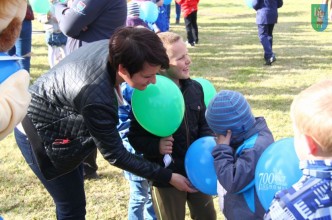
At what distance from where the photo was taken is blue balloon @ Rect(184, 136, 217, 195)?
1925mm

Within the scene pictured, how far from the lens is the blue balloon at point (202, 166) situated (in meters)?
1.93

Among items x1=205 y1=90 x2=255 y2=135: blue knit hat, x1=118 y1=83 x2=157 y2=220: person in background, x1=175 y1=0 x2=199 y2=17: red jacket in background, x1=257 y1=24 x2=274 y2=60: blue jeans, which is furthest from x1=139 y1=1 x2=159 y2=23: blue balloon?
x1=205 y1=90 x2=255 y2=135: blue knit hat

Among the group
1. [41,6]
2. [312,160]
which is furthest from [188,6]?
[312,160]

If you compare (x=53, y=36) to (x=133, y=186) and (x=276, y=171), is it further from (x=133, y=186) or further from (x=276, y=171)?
(x=276, y=171)

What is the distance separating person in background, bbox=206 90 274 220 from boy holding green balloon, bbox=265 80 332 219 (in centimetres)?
36

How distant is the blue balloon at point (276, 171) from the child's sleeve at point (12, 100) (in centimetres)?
92

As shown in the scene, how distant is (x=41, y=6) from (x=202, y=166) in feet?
13.2

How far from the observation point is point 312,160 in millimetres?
1313

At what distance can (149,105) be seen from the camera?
2016 millimetres

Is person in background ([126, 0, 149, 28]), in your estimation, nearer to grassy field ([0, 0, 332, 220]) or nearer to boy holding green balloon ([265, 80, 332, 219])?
grassy field ([0, 0, 332, 220])

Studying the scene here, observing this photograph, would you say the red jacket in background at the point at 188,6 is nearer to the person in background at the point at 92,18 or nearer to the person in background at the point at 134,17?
the person in background at the point at 134,17

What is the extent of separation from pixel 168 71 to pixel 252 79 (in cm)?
403

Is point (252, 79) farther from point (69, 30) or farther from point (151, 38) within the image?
point (151, 38)

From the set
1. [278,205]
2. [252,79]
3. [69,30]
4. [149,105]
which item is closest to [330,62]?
[252,79]
